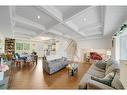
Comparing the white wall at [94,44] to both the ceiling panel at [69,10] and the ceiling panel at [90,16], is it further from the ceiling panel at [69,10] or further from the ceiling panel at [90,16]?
the ceiling panel at [69,10]

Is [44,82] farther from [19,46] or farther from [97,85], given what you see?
[19,46]

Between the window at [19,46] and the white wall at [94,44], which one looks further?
the window at [19,46]

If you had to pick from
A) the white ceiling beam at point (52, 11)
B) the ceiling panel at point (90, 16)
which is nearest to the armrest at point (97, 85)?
the ceiling panel at point (90, 16)

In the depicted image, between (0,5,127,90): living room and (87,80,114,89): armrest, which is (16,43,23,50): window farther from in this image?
(87,80,114,89): armrest

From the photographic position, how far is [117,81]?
2.06m

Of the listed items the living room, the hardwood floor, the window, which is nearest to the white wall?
the living room

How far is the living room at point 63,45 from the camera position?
3.30 m

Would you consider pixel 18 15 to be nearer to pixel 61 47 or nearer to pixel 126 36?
pixel 126 36

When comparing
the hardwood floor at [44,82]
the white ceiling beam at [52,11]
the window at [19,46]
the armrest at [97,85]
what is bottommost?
the hardwood floor at [44,82]

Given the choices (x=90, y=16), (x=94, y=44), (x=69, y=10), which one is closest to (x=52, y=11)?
(x=69, y=10)

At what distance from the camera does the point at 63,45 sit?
33.4ft

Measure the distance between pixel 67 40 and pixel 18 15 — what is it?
6481 mm
